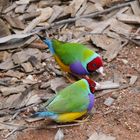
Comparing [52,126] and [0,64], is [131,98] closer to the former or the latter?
[52,126]

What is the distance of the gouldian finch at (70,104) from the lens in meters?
4.35

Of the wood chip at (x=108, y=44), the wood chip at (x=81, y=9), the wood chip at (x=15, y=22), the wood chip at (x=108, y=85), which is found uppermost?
the wood chip at (x=15, y=22)

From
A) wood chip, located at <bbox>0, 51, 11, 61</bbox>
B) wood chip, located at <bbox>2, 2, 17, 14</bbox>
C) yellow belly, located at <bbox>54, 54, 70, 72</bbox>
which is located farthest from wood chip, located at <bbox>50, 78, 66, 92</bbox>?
wood chip, located at <bbox>2, 2, 17, 14</bbox>

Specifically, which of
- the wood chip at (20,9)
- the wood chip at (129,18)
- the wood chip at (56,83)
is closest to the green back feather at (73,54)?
the wood chip at (56,83)

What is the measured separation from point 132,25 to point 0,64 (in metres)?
1.63

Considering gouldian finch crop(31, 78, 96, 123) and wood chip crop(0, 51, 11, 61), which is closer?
gouldian finch crop(31, 78, 96, 123)

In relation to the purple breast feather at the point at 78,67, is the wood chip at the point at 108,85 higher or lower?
lower

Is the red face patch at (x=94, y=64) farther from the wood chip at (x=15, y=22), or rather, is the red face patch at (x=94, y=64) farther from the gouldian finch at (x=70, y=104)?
the wood chip at (x=15, y=22)

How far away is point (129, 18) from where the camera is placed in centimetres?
588

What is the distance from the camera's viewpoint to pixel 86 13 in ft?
19.8

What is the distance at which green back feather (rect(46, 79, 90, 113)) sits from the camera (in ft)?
14.3

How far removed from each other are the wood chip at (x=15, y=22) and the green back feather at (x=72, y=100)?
1570 mm

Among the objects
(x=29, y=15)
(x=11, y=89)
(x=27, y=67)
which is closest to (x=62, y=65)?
(x=27, y=67)

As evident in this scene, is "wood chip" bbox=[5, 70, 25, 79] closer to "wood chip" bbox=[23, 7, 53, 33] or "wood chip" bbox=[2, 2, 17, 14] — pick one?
"wood chip" bbox=[23, 7, 53, 33]
